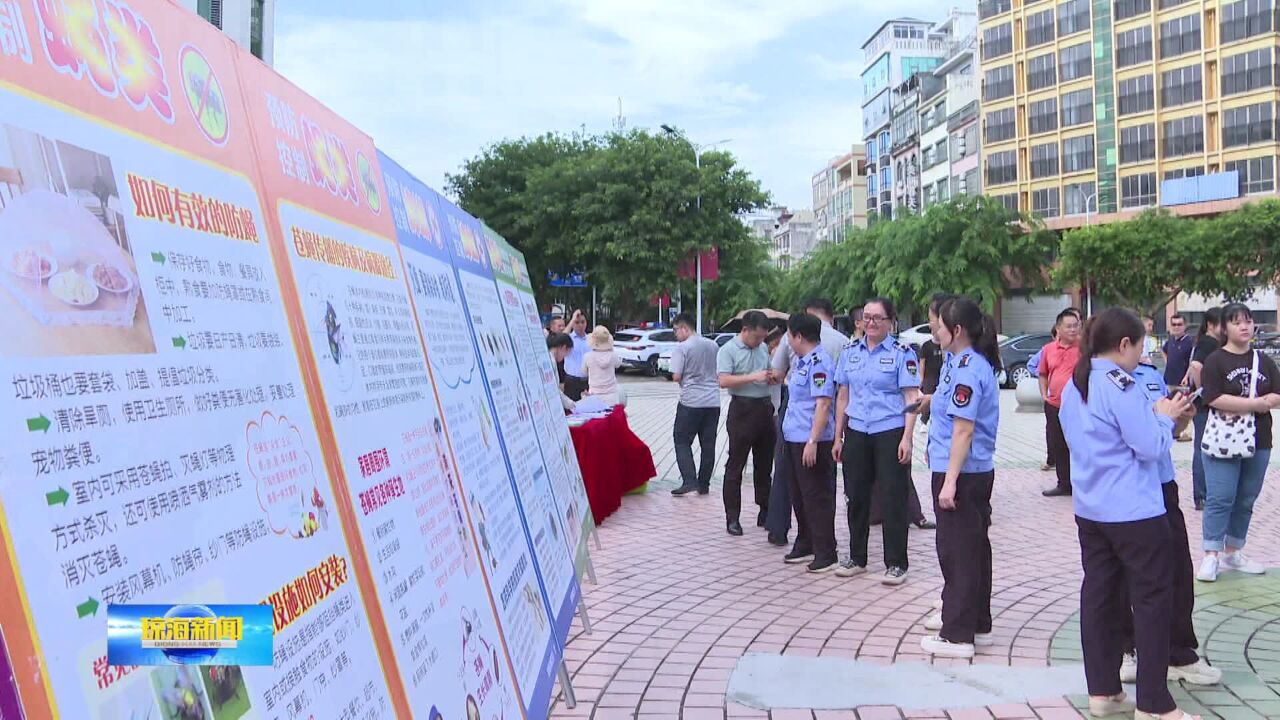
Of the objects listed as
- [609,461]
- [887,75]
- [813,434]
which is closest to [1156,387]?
[813,434]

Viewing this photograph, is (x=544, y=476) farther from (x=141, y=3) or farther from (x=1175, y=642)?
(x=141, y=3)

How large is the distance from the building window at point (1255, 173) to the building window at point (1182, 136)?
6.32 ft

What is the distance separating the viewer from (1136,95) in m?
49.7

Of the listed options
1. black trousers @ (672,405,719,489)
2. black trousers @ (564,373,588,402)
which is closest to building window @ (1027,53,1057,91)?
black trousers @ (564,373,588,402)

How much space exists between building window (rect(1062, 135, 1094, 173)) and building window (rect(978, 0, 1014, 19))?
858 cm

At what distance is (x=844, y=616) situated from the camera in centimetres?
516

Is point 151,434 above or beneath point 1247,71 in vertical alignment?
beneath

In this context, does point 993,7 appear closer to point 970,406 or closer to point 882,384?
point 882,384

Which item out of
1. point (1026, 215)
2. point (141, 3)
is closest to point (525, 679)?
point (141, 3)

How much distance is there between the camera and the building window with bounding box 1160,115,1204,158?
4744 centimetres

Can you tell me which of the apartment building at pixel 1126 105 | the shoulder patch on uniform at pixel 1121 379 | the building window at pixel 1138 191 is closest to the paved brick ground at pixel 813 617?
the shoulder patch on uniform at pixel 1121 379

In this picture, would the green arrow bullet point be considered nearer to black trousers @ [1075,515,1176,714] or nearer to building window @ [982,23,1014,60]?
black trousers @ [1075,515,1176,714]

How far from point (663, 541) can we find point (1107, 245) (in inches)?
1349

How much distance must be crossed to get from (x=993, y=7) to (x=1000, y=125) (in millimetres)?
6655
